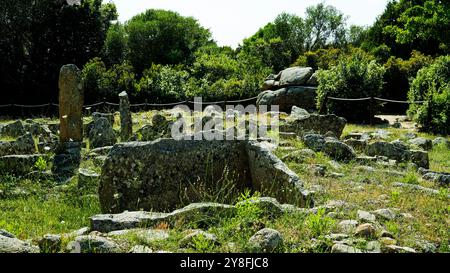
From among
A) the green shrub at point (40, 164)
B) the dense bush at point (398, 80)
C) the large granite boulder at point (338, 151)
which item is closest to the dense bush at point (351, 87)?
the dense bush at point (398, 80)

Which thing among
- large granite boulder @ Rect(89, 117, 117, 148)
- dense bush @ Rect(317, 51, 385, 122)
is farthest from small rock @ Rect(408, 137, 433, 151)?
large granite boulder @ Rect(89, 117, 117, 148)

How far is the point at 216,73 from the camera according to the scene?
35.8 m

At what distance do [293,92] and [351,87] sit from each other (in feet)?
12.2

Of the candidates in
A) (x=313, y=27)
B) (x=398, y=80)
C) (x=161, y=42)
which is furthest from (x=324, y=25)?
(x=398, y=80)

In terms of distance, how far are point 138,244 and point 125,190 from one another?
2.31m

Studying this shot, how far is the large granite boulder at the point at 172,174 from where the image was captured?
6.73 meters

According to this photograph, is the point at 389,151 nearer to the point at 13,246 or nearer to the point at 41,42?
the point at 13,246

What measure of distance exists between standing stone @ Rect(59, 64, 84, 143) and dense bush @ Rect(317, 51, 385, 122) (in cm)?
1107

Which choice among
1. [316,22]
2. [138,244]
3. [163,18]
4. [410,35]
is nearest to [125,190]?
[138,244]

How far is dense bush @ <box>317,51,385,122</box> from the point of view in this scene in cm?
2097

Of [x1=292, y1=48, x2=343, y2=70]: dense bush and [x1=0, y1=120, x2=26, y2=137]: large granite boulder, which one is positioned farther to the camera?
[x1=292, y1=48, x2=343, y2=70]: dense bush

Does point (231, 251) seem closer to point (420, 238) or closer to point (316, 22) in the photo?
point (420, 238)

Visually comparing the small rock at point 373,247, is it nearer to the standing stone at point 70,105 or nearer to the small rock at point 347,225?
the small rock at point 347,225

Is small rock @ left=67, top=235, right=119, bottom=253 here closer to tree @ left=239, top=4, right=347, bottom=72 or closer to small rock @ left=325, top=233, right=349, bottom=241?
small rock @ left=325, top=233, right=349, bottom=241
